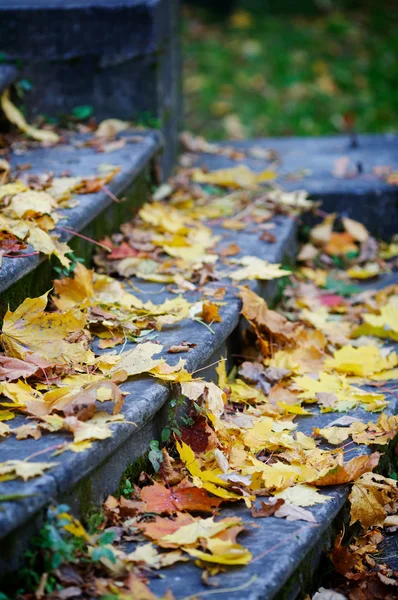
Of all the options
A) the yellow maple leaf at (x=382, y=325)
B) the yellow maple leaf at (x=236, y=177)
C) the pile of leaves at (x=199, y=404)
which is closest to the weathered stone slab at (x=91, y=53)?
the yellow maple leaf at (x=236, y=177)

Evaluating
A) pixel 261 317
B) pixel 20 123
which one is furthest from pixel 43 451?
pixel 20 123

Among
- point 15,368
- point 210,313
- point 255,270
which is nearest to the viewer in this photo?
point 15,368

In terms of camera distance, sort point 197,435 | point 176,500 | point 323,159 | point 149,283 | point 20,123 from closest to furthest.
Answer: point 176,500 < point 197,435 < point 149,283 < point 20,123 < point 323,159

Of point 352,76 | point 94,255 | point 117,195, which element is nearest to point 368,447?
point 94,255

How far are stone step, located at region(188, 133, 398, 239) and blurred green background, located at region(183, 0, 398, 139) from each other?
1.43 meters

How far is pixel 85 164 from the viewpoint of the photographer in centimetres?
309

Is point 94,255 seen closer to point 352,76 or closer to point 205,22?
point 352,76

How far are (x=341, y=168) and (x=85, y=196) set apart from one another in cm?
185

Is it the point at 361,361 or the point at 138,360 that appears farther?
the point at 361,361

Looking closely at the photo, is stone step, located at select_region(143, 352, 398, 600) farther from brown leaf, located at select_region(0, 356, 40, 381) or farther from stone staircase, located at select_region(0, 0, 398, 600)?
brown leaf, located at select_region(0, 356, 40, 381)

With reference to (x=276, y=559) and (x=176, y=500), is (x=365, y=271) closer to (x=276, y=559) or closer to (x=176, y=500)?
(x=176, y=500)

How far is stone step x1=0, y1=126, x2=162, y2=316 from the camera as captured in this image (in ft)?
7.23

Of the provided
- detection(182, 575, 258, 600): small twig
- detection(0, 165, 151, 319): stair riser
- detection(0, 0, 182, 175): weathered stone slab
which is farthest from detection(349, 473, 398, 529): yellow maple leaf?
detection(0, 0, 182, 175): weathered stone slab

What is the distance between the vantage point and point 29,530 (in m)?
1.53
